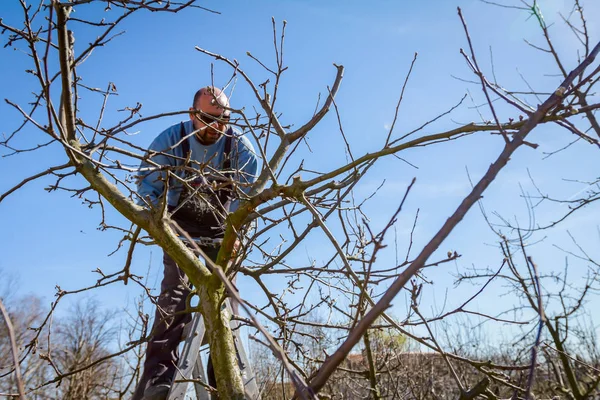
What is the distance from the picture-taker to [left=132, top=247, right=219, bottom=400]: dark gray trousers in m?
2.64

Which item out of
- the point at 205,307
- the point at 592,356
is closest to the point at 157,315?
the point at 205,307

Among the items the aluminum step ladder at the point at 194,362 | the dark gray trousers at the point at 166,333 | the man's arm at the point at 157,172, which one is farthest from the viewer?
the man's arm at the point at 157,172

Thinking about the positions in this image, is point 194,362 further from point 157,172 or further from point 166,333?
point 157,172

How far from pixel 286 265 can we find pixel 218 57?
123 cm

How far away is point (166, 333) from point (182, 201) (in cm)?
81

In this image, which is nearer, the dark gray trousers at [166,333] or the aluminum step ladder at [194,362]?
the aluminum step ladder at [194,362]

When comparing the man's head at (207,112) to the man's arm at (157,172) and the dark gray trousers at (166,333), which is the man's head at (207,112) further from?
the dark gray trousers at (166,333)

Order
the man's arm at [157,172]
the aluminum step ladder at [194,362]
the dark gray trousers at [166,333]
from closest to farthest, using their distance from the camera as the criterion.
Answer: the aluminum step ladder at [194,362], the dark gray trousers at [166,333], the man's arm at [157,172]

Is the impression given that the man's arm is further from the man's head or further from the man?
the man's head

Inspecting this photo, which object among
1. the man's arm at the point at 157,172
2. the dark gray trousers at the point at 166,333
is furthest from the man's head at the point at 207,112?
the dark gray trousers at the point at 166,333

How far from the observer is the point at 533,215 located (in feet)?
18.1

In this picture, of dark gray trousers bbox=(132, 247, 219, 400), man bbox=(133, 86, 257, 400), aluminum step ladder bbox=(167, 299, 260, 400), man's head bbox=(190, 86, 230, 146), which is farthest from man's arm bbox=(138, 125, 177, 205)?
aluminum step ladder bbox=(167, 299, 260, 400)

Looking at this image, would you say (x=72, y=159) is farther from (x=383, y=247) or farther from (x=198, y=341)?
(x=383, y=247)

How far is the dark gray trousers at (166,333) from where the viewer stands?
2.64 m
